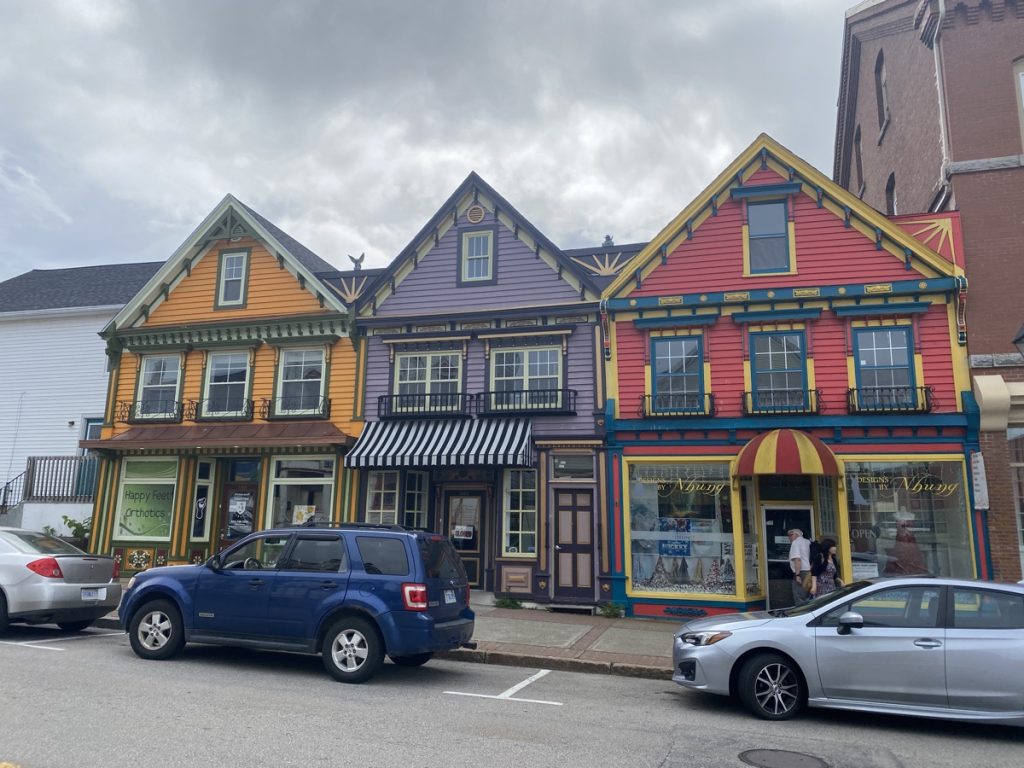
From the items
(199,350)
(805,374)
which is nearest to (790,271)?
(805,374)

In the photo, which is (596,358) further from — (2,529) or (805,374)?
(2,529)

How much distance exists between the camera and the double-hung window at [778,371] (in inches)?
581

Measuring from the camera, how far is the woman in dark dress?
40.2 ft

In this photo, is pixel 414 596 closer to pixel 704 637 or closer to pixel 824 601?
pixel 704 637

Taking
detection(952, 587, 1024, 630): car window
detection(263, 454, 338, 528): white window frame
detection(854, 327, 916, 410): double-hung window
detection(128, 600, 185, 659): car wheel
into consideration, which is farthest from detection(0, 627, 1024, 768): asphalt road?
detection(263, 454, 338, 528): white window frame

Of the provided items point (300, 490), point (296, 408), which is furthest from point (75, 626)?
point (296, 408)

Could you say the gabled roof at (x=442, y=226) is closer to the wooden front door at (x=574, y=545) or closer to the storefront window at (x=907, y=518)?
the wooden front door at (x=574, y=545)

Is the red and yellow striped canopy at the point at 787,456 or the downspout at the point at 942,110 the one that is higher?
the downspout at the point at 942,110

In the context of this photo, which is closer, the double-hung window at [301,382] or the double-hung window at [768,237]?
the double-hung window at [768,237]

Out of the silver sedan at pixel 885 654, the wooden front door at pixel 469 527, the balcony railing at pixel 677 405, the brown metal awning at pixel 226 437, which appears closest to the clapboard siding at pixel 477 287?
the balcony railing at pixel 677 405

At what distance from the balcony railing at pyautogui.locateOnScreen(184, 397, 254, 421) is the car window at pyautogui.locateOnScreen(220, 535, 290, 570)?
8.96m

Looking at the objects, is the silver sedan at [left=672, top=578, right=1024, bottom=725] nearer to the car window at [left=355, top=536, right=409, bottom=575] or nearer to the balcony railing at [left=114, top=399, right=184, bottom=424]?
the car window at [left=355, top=536, right=409, bottom=575]

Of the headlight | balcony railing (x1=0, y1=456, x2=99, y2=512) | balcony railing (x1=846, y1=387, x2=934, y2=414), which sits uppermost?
balcony railing (x1=846, y1=387, x2=934, y2=414)

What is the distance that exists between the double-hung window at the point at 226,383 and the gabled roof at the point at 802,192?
9.15 m
